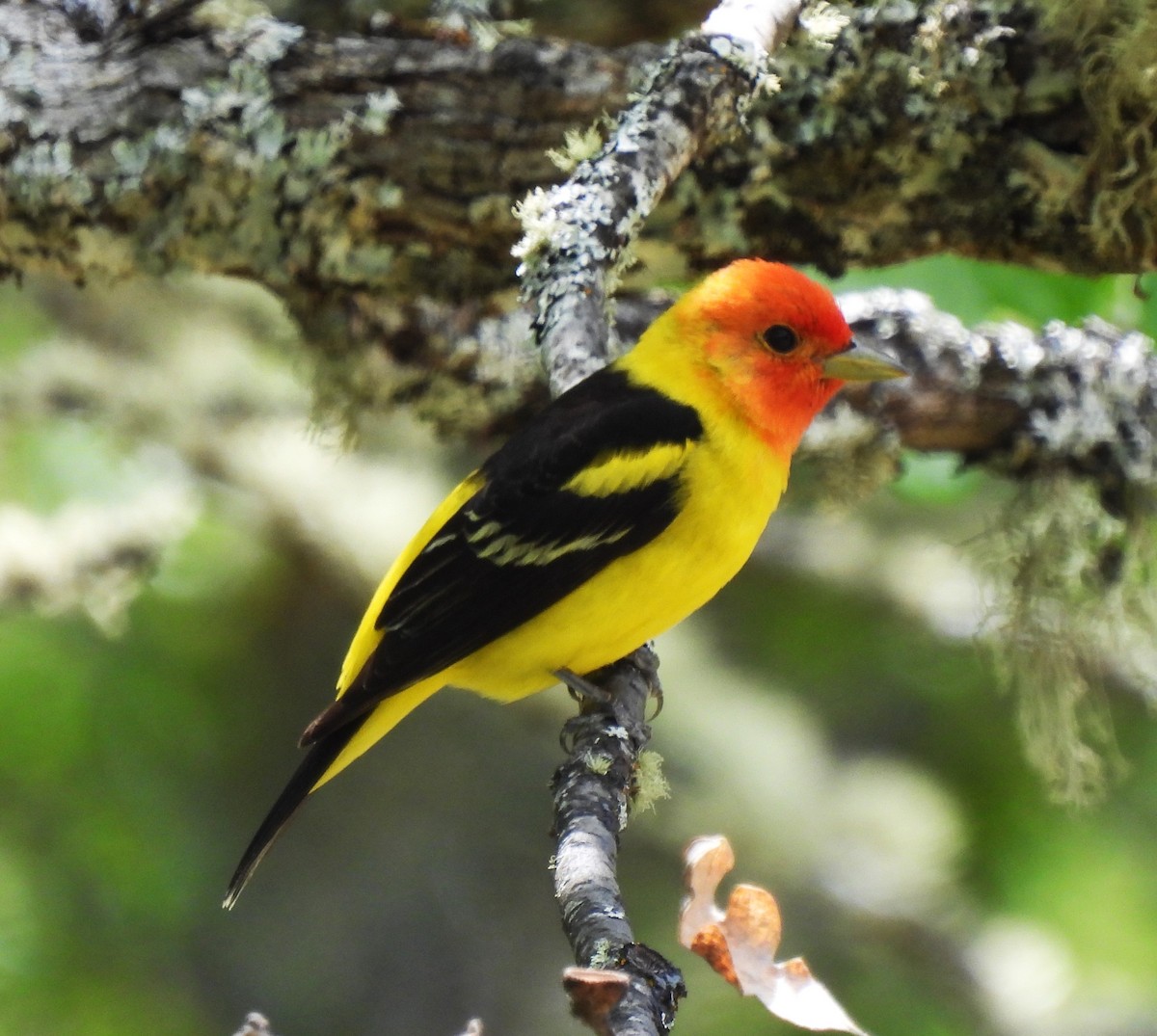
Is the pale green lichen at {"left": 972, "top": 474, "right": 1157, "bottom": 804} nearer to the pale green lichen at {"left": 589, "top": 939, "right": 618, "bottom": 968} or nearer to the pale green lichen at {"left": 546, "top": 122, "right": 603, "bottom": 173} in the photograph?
the pale green lichen at {"left": 546, "top": 122, "right": 603, "bottom": 173}

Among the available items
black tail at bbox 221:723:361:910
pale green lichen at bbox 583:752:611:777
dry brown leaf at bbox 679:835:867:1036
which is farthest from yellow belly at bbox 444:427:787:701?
dry brown leaf at bbox 679:835:867:1036

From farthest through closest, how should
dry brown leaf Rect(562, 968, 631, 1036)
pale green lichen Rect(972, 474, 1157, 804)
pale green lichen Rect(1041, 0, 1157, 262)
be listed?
pale green lichen Rect(972, 474, 1157, 804) → pale green lichen Rect(1041, 0, 1157, 262) → dry brown leaf Rect(562, 968, 631, 1036)

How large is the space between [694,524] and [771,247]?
3.44ft

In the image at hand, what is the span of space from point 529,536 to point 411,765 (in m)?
2.76

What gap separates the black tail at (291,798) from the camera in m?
3.11

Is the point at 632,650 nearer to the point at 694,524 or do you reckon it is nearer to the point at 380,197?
the point at 694,524

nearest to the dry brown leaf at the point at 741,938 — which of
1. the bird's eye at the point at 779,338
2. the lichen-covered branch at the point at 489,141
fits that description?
the bird's eye at the point at 779,338

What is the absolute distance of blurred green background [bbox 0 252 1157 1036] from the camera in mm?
4703

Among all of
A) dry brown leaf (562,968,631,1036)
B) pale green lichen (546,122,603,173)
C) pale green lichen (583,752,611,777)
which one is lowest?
pale green lichen (583,752,611,777)

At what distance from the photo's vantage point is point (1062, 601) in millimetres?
4387

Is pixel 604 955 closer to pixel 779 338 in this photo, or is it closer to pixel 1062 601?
pixel 779 338

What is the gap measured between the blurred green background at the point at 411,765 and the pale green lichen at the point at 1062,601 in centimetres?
26

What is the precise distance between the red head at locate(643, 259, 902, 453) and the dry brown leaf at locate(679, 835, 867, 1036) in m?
1.50

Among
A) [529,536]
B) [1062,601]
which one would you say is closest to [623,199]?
[529,536]
